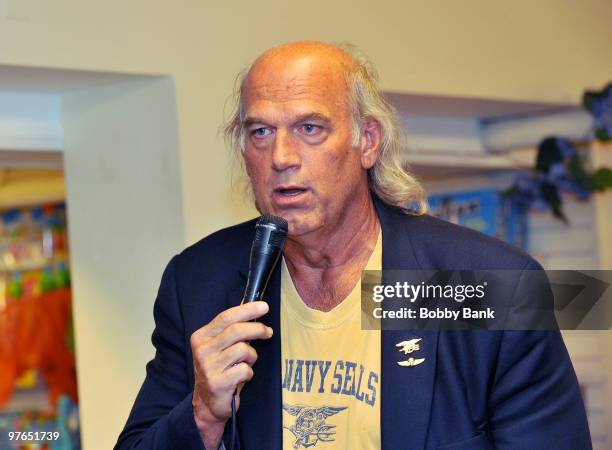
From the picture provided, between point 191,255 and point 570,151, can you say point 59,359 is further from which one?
point 191,255

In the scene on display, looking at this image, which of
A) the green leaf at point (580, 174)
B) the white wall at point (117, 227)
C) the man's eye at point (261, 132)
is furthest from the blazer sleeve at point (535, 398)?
the green leaf at point (580, 174)

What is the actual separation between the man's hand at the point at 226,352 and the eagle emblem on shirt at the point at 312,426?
0.31 m

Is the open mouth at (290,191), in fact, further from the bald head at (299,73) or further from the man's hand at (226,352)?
the man's hand at (226,352)

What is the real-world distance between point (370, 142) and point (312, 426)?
602 millimetres

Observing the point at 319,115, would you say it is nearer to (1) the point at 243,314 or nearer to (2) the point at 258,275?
(2) the point at 258,275

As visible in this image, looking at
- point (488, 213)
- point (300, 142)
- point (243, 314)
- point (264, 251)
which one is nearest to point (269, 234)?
point (264, 251)

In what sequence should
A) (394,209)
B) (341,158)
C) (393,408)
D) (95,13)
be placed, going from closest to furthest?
(393,408) < (341,158) < (394,209) < (95,13)

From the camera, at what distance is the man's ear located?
2.20m

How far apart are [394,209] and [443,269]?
25 cm

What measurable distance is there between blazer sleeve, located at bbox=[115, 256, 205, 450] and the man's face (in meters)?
0.30

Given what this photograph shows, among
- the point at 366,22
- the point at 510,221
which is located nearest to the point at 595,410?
the point at 510,221

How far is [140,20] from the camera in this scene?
10.8 feet

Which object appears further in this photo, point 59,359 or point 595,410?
point 59,359

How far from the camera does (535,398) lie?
1874 millimetres
